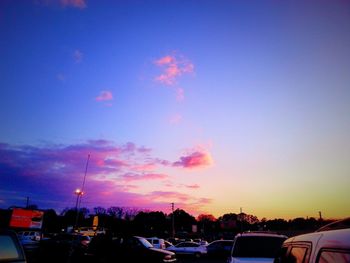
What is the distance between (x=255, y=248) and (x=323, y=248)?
277 inches

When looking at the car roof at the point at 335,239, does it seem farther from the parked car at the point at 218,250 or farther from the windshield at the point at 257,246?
the parked car at the point at 218,250

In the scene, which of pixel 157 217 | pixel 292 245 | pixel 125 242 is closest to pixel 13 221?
pixel 125 242

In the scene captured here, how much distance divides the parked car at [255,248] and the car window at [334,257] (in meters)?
6.39

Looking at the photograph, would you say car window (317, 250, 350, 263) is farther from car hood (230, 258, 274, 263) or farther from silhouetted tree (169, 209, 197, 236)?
silhouetted tree (169, 209, 197, 236)

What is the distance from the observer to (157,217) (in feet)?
468

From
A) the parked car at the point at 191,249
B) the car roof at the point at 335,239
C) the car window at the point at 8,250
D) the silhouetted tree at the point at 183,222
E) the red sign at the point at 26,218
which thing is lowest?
the car roof at the point at 335,239

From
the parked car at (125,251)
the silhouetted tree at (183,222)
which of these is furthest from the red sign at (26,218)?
the silhouetted tree at (183,222)

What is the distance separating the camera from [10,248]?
6.42m

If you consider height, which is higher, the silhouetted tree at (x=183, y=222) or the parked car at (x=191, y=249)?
the silhouetted tree at (x=183, y=222)

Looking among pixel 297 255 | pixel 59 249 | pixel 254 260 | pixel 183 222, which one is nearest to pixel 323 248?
pixel 297 255

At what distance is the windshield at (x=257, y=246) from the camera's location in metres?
8.82

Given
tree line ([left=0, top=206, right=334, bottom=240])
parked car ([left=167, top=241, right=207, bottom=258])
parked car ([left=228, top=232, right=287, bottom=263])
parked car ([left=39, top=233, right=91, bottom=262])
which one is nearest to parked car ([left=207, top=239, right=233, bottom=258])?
parked car ([left=167, top=241, right=207, bottom=258])

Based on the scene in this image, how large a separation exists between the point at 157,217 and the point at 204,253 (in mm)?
114582

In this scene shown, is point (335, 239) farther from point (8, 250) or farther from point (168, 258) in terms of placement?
point (168, 258)
